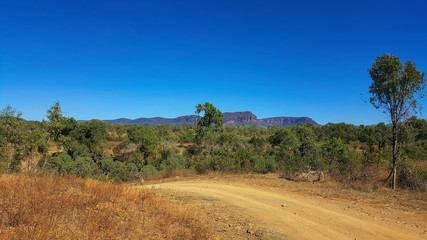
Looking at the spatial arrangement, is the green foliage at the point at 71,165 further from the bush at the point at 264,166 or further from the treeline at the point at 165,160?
the bush at the point at 264,166

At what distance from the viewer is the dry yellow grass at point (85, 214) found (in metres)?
4.44

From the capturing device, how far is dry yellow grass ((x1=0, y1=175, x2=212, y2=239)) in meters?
4.44

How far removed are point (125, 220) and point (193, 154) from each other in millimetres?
33362

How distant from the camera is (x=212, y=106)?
175 ft

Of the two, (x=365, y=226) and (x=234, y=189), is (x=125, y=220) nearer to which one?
(x=365, y=226)

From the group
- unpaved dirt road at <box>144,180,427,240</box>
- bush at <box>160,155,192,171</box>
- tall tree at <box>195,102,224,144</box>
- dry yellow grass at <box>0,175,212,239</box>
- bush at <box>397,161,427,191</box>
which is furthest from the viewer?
tall tree at <box>195,102,224,144</box>

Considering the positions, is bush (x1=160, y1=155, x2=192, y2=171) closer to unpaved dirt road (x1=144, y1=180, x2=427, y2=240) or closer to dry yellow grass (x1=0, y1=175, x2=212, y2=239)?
unpaved dirt road (x1=144, y1=180, x2=427, y2=240)

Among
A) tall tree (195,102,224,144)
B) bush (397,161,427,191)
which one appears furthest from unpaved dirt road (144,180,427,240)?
tall tree (195,102,224,144)

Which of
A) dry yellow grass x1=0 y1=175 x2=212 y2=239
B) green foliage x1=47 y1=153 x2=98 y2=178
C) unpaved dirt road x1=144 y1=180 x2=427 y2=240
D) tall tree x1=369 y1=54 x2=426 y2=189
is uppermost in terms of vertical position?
tall tree x1=369 y1=54 x2=426 y2=189

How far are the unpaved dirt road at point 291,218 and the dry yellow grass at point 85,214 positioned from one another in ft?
4.92

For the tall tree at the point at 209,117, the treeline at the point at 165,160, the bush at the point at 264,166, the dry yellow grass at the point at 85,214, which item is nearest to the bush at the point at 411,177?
the treeline at the point at 165,160

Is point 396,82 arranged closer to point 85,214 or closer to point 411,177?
point 411,177

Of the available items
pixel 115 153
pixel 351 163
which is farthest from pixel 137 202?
pixel 115 153

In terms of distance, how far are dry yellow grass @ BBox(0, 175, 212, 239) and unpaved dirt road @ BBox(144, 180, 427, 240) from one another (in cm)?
150
